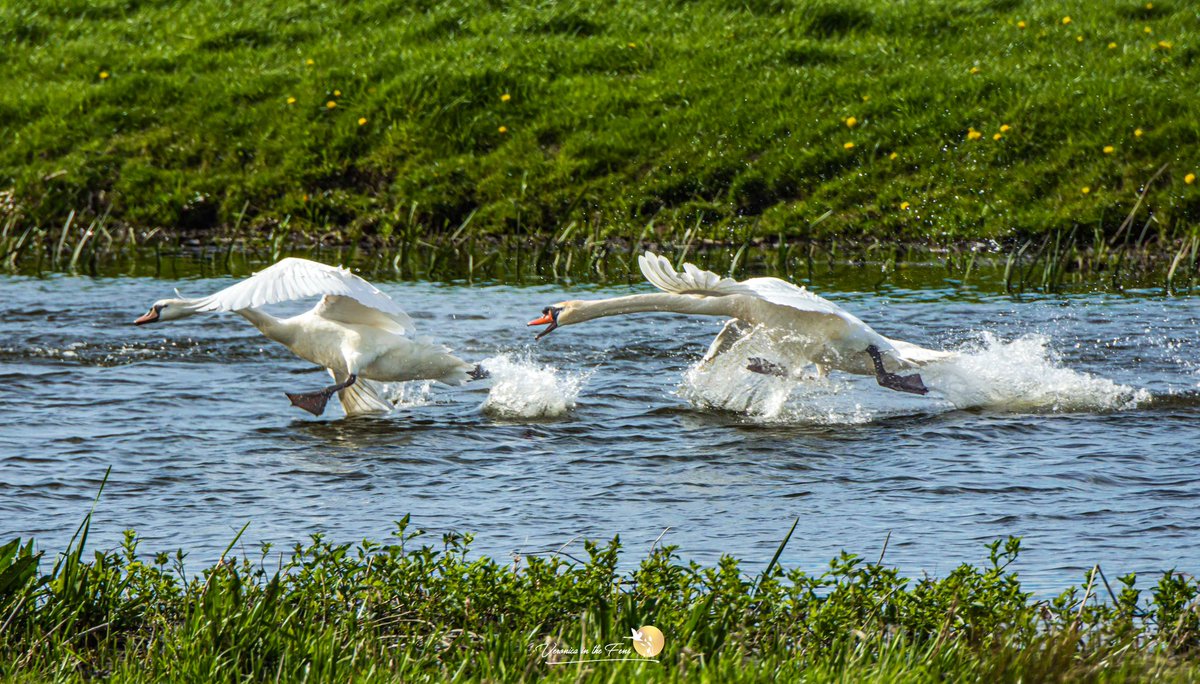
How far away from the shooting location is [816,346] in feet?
30.9

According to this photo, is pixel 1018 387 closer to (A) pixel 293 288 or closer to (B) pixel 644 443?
(B) pixel 644 443

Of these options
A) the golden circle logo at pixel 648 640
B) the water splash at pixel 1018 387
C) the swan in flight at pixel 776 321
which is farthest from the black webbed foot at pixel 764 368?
the golden circle logo at pixel 648 640

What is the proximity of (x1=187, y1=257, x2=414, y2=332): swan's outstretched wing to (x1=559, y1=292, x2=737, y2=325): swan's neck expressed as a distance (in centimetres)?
117

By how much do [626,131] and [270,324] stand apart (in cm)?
868

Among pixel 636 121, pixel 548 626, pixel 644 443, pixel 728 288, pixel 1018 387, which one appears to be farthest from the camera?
pixel 636 121

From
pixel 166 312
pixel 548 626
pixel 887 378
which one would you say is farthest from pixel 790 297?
pixel 548 626

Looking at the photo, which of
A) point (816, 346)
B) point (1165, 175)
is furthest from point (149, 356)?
point (1165, 175)

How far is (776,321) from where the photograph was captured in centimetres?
930

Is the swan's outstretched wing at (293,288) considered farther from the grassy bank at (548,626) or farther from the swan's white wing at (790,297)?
the grassy bank at (548,626)

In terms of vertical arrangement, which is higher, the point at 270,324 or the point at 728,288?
the point at 728,288

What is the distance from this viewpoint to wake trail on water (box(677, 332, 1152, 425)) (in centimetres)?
949

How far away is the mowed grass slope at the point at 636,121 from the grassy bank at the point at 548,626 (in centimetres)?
1059

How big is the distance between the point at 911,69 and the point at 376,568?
13775 millimetres

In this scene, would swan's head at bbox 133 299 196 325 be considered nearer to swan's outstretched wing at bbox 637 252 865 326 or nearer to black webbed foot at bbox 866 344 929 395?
swan's outstretched wing at bbox 637 252 865 326
